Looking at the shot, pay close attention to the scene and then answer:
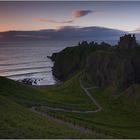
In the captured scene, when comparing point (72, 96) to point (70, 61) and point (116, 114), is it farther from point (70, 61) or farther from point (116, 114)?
point (70, 61)

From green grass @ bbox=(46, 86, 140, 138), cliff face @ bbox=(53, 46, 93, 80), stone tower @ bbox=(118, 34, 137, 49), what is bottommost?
green grass @ bbox=(46, 86, 140, 138)

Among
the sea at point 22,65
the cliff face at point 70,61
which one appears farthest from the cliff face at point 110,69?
the cliff face at point 70,61

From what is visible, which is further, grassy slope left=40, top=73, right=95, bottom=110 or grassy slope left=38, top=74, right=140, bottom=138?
grassy slope left=40, top=73, right=95, bottom=110

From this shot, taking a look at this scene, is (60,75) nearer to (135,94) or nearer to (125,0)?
(135,94)

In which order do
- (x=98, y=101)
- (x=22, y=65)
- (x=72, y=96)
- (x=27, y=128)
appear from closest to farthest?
(x=27, y=128) < (x=98, y=101) < (x=72, y=96) < (x=22, y=65)

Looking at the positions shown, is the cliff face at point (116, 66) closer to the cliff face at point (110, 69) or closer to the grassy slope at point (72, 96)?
the cliff face at point (110, 69)

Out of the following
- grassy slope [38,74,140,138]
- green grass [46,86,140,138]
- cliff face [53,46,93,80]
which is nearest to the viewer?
green grass [46,86,140,138]

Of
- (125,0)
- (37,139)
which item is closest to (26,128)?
(37,139)

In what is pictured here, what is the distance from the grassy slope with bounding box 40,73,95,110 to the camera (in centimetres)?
4747

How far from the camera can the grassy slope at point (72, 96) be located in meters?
47.5

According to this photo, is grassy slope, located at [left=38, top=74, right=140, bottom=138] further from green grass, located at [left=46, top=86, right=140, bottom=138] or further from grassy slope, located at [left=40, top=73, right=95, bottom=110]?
grassy slope, located at [left=40, top=73, right=95, bottom=110]

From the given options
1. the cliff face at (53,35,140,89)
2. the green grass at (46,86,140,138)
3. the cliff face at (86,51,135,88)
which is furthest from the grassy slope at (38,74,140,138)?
the cliff face at (53,35,140,89)

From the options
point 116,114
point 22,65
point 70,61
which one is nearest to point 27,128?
point 116,114

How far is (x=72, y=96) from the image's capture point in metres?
54.9
